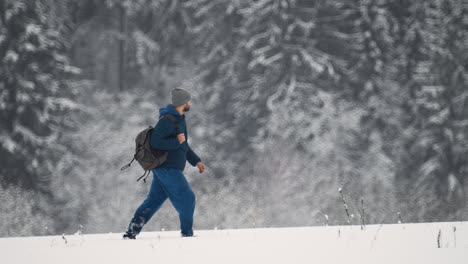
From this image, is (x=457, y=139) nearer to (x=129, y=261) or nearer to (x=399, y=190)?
(x=399, y=190)

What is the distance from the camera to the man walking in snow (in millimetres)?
5984

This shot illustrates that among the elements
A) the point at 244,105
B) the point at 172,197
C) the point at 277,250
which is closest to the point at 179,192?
the point at 172,197

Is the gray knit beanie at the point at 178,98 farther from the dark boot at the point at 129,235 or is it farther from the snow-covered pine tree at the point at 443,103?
the snow-covered pine tree at the point at 443,103

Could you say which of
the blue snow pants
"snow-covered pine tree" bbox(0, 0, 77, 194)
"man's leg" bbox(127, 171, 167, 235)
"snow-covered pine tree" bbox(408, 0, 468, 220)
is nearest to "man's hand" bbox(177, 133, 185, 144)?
the blue snow pants

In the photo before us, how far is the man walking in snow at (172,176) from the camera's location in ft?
19.6

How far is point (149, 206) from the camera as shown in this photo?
6.23 m

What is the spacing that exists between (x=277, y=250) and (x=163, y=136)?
1935 mm

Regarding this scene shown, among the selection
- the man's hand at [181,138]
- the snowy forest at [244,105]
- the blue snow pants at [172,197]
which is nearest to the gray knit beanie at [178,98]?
the man's hand at [181,138]

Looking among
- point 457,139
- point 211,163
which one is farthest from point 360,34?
point 211,163

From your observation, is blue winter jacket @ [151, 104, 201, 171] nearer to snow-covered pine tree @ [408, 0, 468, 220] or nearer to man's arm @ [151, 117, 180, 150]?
man's arm @ [151, 117, 180, 150]

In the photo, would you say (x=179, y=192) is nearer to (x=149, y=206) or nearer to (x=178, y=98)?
(x=149, y=206)

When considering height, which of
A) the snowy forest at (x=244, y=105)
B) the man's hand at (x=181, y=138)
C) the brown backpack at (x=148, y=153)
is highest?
the man's hand at (x=181, y=138)

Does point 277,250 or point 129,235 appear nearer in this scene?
point 277,250

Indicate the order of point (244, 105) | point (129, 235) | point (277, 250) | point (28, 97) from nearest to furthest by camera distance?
point (277, 250), point (129, 235), point (28, 97), point (244, 105)
